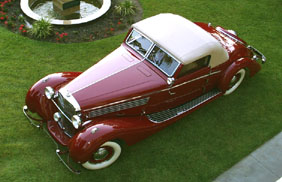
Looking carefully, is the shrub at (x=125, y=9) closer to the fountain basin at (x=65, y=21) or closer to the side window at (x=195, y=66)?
the fountain basin at (x=65, y=21)

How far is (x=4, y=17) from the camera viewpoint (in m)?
9.58

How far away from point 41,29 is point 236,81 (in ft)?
18.3

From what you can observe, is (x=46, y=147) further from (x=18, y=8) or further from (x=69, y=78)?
(x=18, y=8)

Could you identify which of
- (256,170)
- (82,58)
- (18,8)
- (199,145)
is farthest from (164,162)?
(18,8)

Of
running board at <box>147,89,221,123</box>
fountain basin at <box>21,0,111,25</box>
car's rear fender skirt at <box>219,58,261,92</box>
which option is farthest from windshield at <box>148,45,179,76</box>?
fountain basin at <box>21,0,111,25</box>

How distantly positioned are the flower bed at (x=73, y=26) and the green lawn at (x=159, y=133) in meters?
0.30

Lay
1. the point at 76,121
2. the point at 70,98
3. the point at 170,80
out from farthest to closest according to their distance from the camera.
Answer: the point at 170,80 → the point at 70,98 → the point at 76,121

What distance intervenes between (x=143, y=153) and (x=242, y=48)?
3573 millimetres

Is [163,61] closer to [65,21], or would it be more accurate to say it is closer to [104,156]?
[104,156]

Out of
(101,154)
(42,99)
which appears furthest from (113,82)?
(42,99)

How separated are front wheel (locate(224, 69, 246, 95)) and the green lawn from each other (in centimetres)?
15

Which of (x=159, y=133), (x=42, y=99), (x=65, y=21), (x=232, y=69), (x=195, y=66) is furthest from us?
(x=65, y=21)

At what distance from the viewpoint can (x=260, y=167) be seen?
20.5 ft

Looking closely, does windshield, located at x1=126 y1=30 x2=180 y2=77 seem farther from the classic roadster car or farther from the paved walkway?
the paved walkway
